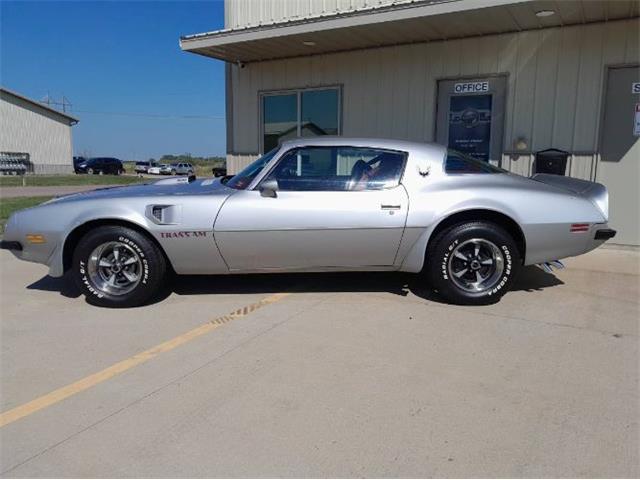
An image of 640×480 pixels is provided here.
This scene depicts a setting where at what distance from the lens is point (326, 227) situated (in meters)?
4.39

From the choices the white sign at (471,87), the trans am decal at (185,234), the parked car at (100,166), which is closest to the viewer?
the trans am decal at (185,234)

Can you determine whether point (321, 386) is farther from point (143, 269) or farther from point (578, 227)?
point (578, 227)

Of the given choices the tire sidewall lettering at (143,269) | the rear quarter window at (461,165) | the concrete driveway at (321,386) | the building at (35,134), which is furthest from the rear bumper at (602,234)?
the building at (35,134)

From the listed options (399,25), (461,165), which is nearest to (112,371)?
(461,165)

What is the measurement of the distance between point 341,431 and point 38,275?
15.1ft

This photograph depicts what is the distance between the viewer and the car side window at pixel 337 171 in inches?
176

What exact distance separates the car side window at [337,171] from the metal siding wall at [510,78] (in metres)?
3.90

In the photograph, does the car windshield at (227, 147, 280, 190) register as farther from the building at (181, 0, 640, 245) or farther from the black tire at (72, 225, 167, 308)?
the building at (181, 0, 640, 245)

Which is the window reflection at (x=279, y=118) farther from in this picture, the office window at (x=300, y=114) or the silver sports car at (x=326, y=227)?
the silver sports car at (x=326, y=227)

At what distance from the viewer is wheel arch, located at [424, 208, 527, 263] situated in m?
4.49

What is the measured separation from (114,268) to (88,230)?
404 mm

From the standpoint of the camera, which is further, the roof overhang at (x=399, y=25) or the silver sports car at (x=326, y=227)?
the roof overhang at (x=399, y=25)

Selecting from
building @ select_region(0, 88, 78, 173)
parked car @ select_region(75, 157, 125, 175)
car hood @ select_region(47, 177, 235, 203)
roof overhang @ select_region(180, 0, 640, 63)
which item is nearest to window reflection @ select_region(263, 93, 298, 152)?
roof overhang @ select_region(180, 0, 640, 63)

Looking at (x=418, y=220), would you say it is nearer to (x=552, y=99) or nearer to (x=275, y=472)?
(x=275, y=472)
